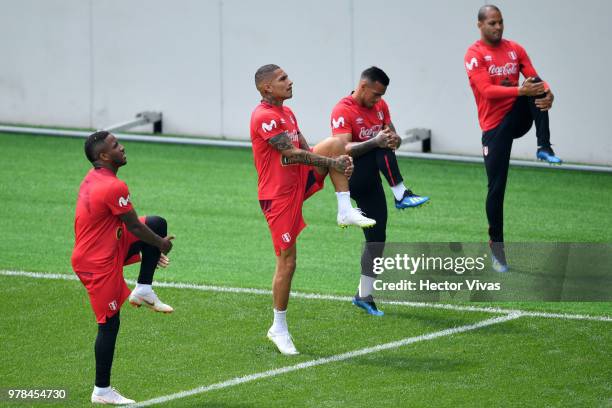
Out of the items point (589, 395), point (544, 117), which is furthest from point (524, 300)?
point (589, 395)

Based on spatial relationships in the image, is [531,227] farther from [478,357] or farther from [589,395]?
[589,395]

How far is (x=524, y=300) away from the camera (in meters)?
12.3

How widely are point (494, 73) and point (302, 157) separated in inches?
144

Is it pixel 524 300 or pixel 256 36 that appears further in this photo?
pixel 256 36

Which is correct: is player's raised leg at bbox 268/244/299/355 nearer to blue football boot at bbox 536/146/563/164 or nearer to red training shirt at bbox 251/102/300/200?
red training shirt at bbox 251/102/300/200

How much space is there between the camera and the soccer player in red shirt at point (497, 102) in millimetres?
12945

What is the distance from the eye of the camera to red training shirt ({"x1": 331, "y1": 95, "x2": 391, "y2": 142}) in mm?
11344

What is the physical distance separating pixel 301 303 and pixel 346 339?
142 centimetres

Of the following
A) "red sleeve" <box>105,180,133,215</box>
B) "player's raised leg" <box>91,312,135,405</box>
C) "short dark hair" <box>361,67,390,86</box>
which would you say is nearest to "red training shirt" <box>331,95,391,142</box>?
"short dark hair" <box>361,67,390,86</box>

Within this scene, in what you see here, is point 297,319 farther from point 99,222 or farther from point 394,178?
point 99,222

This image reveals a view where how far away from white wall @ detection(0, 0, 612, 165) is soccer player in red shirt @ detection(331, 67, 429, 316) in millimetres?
8513

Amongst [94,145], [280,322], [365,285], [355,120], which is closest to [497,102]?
[355,120]

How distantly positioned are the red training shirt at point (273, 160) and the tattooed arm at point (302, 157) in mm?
87

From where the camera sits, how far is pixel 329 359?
406 inches
